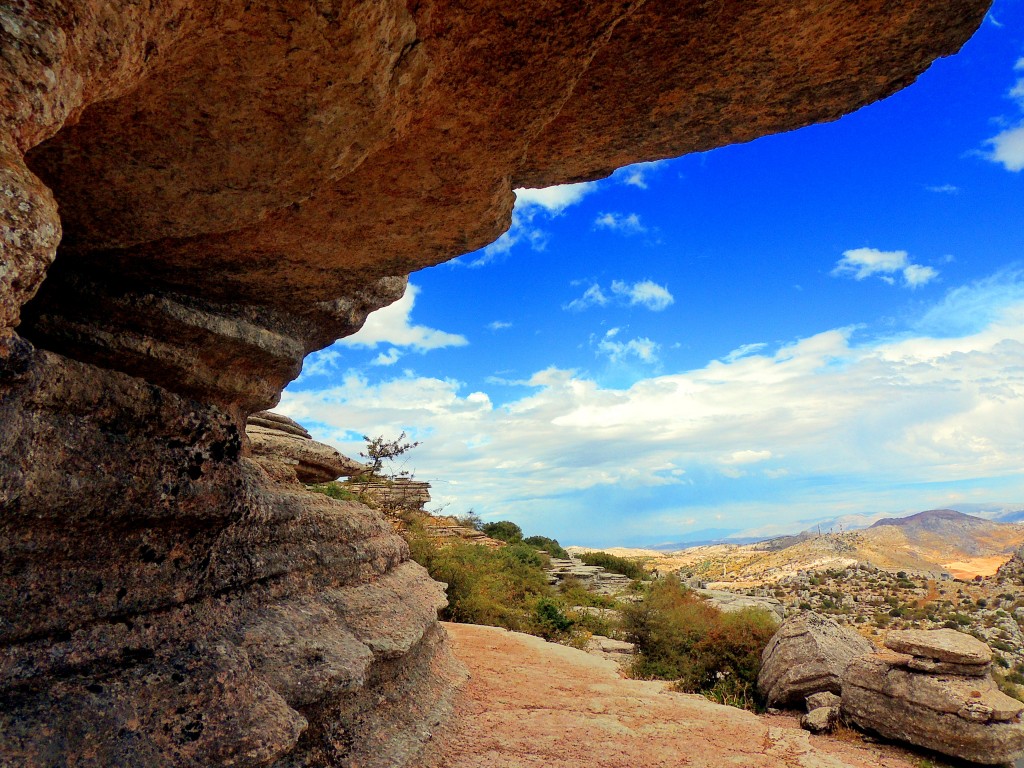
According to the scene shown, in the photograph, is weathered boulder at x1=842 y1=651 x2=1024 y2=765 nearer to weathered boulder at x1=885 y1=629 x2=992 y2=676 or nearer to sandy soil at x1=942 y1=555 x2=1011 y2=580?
weathered boulder at x1=885 y1=629 x2=992 y2=676

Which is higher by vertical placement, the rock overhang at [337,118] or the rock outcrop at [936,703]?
the rock overhang at [337,118]

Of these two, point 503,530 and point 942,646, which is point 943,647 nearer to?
point 942,646

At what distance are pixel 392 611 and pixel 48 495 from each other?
3.78m

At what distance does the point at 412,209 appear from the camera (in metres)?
5.28

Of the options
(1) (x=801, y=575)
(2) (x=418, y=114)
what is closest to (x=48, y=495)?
(2) (x=418, y=114)

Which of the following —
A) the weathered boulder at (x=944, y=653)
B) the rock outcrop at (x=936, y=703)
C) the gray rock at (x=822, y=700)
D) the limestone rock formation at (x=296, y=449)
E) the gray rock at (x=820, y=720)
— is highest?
the limestone rock formation at (x=296, y=449)

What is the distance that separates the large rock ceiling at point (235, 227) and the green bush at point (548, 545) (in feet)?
115

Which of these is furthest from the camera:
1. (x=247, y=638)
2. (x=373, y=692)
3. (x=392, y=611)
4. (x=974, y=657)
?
(x=974, y=657)

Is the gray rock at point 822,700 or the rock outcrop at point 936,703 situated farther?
the gray rock at point 822,700

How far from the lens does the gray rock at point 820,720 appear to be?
9930 millimetres

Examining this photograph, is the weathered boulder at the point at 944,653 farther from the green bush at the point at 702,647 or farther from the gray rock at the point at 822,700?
the green bush at the point at 702,647

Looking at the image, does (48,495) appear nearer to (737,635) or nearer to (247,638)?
(247,638)

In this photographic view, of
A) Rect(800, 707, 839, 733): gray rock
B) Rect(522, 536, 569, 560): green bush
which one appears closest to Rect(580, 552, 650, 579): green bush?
Rect(522, 536, 569, 560): green bush

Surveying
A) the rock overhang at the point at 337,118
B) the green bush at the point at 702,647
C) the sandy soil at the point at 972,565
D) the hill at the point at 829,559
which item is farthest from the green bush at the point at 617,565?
the sandy soil at the point at 972,565
